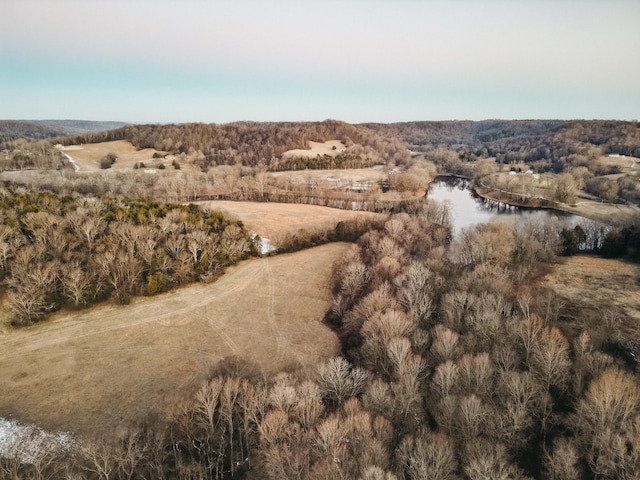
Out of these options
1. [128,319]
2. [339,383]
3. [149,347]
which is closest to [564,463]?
[339,383]

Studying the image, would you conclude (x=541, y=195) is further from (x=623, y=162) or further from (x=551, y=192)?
(x=623, y=162)

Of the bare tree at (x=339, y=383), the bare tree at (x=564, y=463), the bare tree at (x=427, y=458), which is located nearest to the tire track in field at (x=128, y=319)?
the bare tree at (x=339, y=383)

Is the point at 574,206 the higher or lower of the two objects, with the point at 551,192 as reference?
lower

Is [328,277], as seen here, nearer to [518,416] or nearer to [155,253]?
[155,253]

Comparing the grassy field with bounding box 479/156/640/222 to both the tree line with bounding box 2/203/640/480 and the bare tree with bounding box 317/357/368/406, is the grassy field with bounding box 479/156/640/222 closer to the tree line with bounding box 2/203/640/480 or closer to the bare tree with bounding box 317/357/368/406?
the tree line with bounding box 2/203/640/480

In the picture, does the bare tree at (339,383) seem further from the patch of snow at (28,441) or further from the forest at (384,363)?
the patch of snow at (28,441)

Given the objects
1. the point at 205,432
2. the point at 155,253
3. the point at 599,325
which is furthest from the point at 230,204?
the point at 599,325
